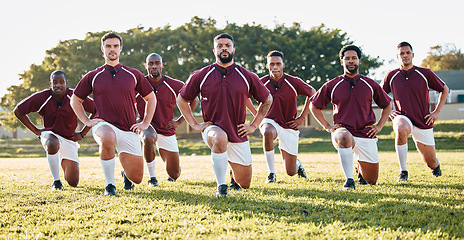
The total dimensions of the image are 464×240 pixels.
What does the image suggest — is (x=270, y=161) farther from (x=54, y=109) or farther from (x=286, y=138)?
(x=54, y=109)

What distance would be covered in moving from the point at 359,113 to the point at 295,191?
6.32ft

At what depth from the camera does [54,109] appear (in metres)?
8.75

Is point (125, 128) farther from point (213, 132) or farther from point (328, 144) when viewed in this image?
point (328, 144)

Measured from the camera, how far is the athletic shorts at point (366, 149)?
7.98 metres

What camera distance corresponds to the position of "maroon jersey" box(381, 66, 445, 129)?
9250 mm

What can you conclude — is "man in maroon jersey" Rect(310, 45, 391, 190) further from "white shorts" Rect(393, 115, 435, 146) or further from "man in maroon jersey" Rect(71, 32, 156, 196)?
"man in maroon jersey" Rect(71, 32, 156, 196)

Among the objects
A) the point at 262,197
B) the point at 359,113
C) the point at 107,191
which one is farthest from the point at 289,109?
the point at 107,191

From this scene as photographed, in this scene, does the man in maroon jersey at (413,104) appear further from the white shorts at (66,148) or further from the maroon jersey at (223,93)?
the white shorts at (66,148)

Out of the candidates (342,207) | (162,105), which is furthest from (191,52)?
(342,207)

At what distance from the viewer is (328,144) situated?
31719 millimetres

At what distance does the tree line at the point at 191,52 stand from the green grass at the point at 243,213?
97.0 ft

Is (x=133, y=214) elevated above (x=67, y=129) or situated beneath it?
situated beneath

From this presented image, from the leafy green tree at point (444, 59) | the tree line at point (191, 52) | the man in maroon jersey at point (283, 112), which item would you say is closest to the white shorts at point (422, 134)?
the man in maroon jersey at point (283, 112)

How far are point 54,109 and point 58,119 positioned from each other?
21 cm
